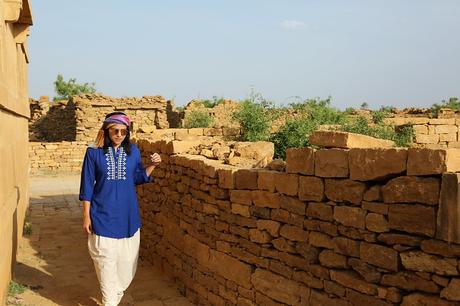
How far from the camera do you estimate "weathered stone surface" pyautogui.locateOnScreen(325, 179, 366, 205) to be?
3395 millimetres

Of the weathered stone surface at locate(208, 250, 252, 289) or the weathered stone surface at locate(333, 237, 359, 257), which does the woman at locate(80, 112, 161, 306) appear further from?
the weathered stone surface at locate(333, 237, 359, 257)

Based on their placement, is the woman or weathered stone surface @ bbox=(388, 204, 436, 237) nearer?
weathered stone surface @ bbox=(388, 204, 436, 237)

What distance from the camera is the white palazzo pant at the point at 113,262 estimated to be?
4.80m

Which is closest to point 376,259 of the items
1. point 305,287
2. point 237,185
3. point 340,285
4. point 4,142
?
point 340,285

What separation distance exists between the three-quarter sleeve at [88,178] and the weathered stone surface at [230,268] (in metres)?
1.47

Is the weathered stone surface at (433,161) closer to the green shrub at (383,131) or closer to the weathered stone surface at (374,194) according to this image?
the weathered stone surface at (374,194)

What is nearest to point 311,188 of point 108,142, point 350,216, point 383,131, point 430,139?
point 350,216

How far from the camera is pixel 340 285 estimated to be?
11.7 ft

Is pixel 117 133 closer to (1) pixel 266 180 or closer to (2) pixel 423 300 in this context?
(1) pixel 266 180

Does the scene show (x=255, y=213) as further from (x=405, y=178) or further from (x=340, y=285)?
(x=405, y=178)

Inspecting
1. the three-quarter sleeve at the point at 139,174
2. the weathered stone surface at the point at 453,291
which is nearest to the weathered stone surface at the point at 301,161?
the weathered stone surface at the point at 453,291

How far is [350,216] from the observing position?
345 cm

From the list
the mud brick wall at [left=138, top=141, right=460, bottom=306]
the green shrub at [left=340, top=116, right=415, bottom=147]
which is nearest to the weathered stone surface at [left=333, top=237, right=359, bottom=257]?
the mud brick wall at [left=138, top=141, right=460, bottom=306]

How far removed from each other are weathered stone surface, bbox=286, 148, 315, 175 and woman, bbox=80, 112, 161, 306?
6.00ft
